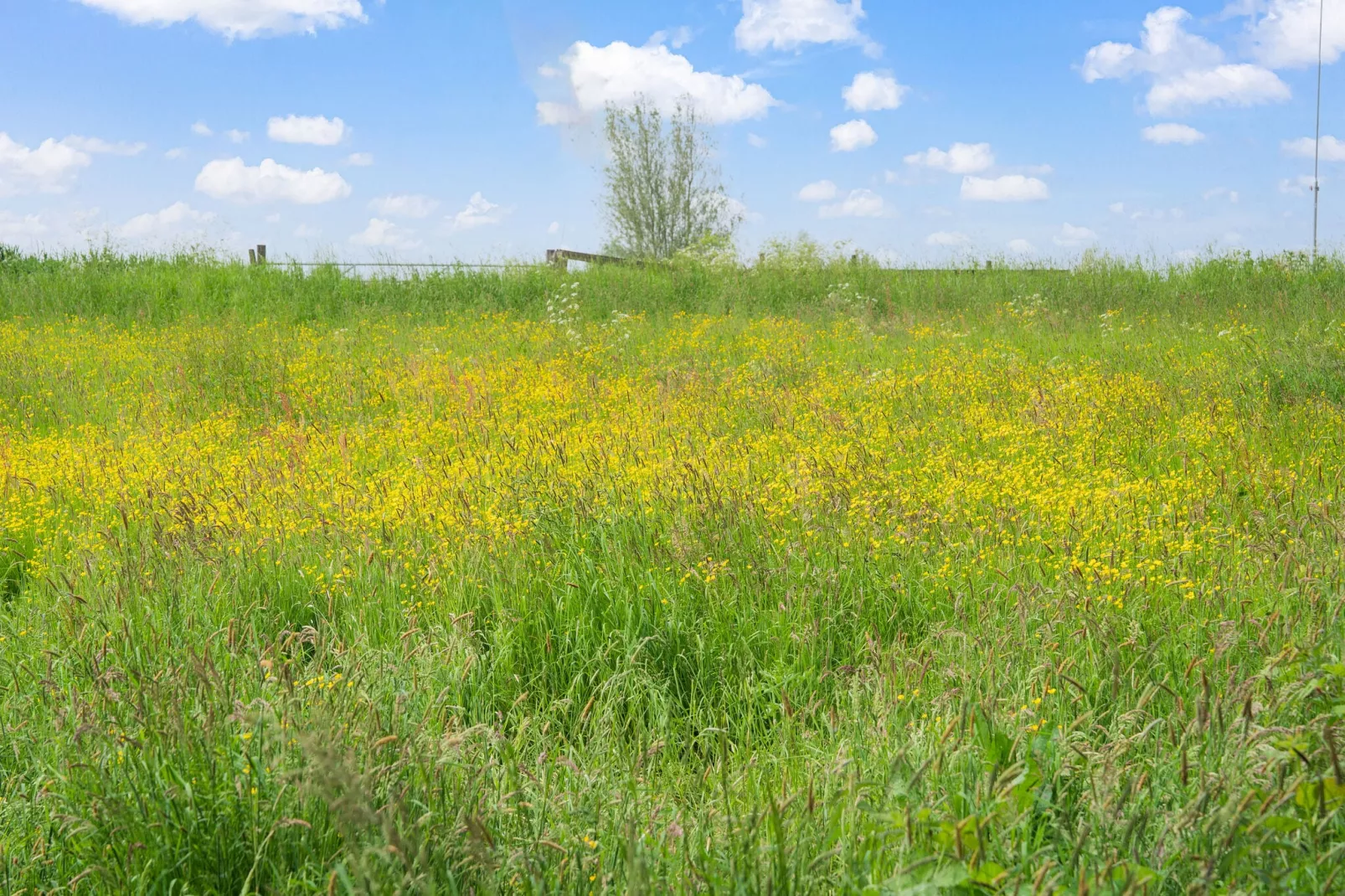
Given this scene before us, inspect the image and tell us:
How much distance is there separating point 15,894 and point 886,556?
9.67 ft

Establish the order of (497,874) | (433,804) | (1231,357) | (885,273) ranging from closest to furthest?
(497,874), (433,804), (1231,357), (885,273)

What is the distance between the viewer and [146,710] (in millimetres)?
2082

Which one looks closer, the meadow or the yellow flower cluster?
the meadow

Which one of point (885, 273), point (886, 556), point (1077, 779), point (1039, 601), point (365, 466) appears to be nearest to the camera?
point (1077, 779)

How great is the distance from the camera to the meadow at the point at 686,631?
1.85 metres

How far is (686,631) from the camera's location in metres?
3.41

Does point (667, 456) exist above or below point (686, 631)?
above

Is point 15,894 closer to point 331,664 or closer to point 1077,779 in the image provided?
point 331,664

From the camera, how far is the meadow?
1.85 m

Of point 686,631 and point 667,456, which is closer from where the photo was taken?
point 686,631

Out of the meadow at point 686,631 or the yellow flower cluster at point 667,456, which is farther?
the yellow flower cluster at point 667,456

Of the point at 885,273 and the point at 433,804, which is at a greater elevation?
the point at 885,273

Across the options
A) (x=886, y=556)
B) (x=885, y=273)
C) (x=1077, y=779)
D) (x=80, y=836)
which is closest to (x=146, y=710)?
(x=80, y=836)

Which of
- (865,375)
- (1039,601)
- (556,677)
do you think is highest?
(865,375)
